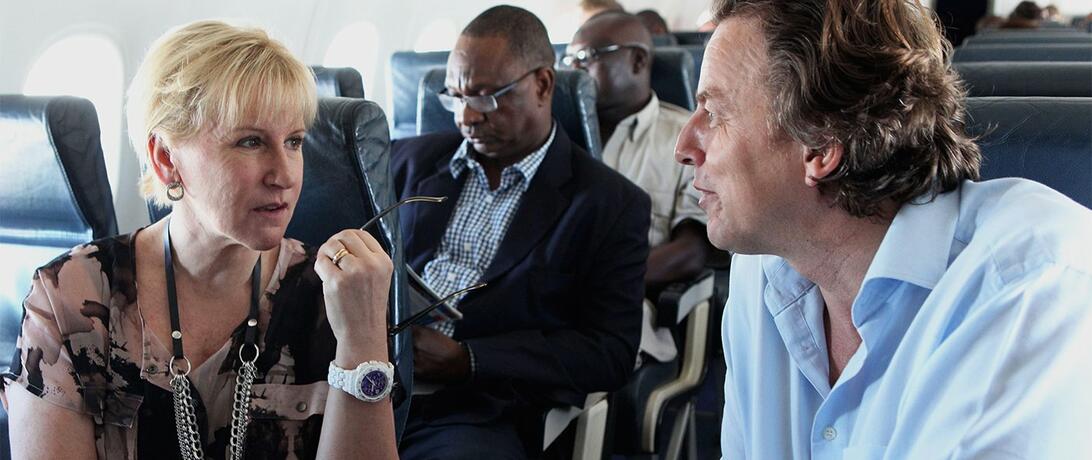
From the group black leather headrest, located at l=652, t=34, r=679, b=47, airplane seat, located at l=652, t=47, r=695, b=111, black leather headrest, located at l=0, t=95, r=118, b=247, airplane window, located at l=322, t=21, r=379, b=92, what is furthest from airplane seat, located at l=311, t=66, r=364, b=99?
black leather headrest, located at l=652, t=34, r=679, b=47

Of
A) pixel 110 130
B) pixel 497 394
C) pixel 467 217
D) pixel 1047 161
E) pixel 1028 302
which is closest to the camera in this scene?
pixel 1028 302

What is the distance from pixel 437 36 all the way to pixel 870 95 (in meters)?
5.00

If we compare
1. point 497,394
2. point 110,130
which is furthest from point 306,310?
point 110,130

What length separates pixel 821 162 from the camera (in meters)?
1.22

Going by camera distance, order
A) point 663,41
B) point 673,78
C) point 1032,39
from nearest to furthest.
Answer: point 673,78 → point 1032,39 → point 663,41

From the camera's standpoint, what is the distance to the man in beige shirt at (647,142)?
3.08 meters

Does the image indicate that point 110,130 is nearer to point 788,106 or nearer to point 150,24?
point 150,24

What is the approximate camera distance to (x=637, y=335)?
2.40m

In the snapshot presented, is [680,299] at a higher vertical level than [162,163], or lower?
lower

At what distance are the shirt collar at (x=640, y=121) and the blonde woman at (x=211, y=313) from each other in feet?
6.88

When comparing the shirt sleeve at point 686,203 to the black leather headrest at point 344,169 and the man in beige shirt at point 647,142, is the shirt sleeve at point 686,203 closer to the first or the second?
the man in beige shirt at point 647,142

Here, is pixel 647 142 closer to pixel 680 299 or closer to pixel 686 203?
pixel 686 203

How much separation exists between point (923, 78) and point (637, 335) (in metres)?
1.31

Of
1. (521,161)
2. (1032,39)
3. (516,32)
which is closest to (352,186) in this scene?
(521,161)
